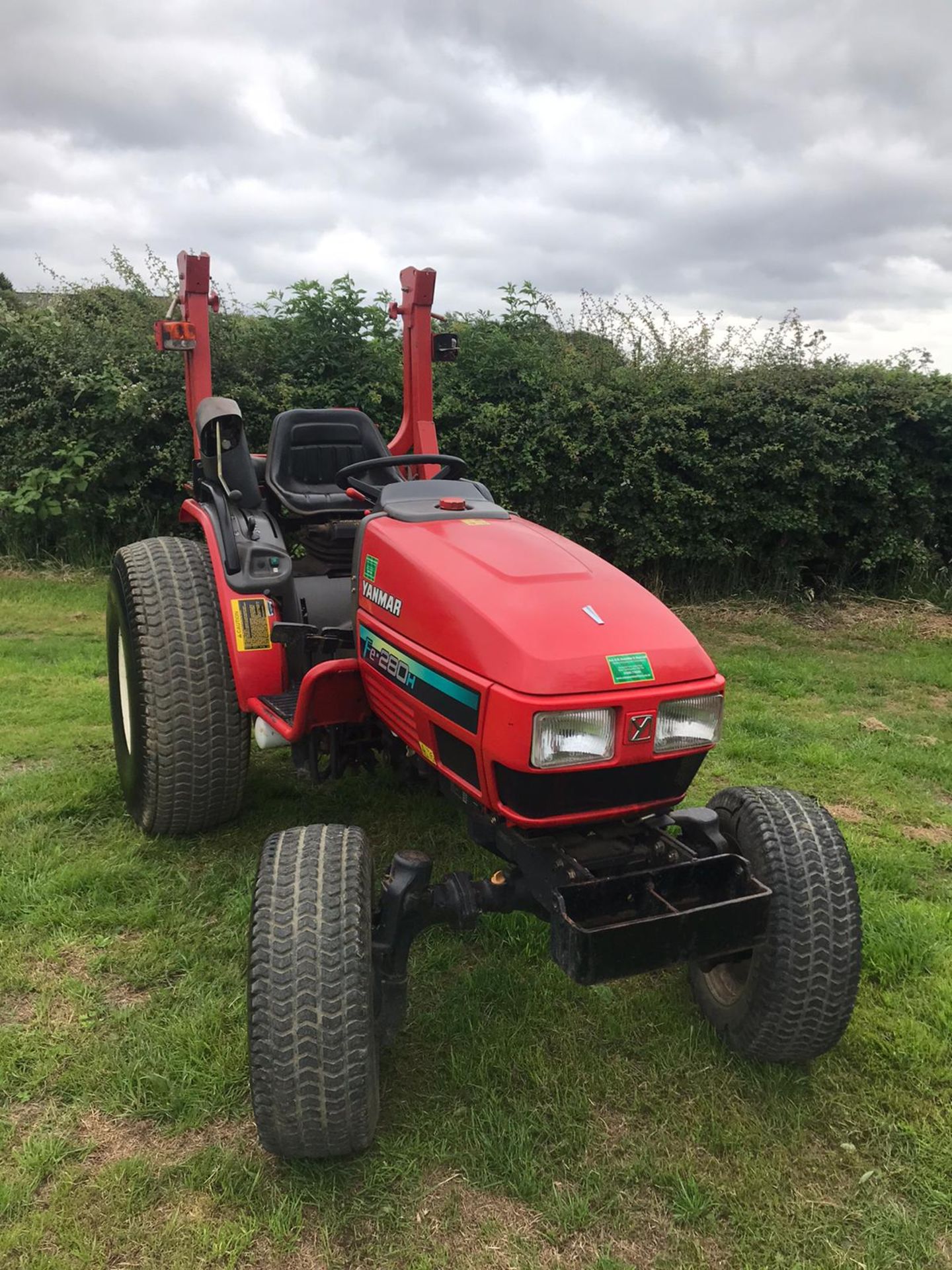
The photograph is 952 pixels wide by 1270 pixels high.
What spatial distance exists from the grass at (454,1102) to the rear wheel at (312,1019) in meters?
0.16

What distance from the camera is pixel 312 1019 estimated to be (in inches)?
71.3

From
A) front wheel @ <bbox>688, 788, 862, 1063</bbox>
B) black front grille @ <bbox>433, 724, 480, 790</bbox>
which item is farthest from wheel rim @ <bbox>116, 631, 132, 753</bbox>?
front wheel @ <bbox>688, 788, 862, 1063</bbox>

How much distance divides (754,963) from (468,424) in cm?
576

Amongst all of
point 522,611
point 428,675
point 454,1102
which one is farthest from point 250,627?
point 454,1102

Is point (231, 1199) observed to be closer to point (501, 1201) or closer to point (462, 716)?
point (501, 1201)

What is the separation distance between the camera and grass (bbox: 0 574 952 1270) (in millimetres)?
1794

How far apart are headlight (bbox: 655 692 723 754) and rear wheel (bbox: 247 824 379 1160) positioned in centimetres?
74

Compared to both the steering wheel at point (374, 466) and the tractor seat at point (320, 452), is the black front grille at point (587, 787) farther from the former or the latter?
the tractor seat at point (320, 452)

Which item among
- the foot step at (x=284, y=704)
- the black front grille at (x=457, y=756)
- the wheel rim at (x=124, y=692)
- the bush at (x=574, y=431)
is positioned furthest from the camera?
the bush at (x=574, y=431)

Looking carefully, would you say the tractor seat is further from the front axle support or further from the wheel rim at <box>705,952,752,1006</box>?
the wheel rim at <box>705,952,752,1006</box>

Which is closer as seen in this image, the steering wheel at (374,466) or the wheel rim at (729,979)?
the wheel rim at (729,979)

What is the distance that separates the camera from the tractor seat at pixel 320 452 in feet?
11.5

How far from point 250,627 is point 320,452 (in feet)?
3.33

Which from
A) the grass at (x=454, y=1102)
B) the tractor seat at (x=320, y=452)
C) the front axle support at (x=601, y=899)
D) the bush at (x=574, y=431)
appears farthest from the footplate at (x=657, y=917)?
the bush at (x=574, y=431)
